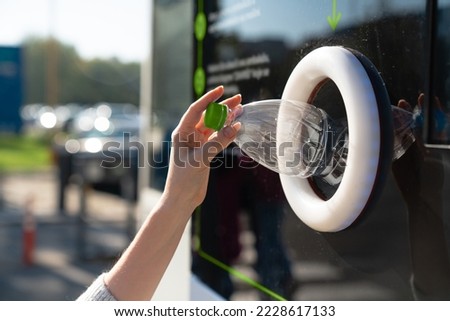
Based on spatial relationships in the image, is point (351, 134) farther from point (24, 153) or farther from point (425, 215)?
point (24, 153)

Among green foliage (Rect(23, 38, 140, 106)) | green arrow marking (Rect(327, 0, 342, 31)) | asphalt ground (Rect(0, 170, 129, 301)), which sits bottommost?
asphalt ground (Rect(0, 170, 129, 301))

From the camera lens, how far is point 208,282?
2.48 m

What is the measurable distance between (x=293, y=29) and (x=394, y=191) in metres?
0.61

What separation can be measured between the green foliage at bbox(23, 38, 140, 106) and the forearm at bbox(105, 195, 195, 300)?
3326 centimetres

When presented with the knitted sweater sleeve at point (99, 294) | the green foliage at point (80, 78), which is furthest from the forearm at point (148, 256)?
the green foliage at point (80, 78)

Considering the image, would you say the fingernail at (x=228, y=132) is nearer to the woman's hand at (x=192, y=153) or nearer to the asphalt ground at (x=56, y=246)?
the woman's hand at (x=192, y=153)

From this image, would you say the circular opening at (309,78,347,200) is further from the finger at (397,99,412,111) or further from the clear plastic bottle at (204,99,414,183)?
the finger at (397,99,412,111)

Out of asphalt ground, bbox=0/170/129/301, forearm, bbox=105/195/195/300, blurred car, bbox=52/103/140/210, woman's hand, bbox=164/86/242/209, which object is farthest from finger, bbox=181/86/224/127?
blurred car, bbox=52/103/140/210

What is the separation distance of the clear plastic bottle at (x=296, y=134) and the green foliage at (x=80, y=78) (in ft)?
108

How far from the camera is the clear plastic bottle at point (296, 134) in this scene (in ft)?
4.66

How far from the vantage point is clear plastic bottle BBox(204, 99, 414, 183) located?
1.42 m

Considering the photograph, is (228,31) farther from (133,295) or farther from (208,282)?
(133,295)
